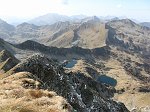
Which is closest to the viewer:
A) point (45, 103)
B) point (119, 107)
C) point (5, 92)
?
point (45, 103)

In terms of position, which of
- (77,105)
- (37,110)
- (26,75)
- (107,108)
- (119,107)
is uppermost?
(37,110)

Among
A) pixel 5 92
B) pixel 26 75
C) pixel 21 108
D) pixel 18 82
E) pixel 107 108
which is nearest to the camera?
pixel 21 108

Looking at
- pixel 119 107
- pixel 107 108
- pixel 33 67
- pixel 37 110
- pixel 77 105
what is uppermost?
pixel 37 110

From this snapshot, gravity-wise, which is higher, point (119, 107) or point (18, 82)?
point (18, 82)

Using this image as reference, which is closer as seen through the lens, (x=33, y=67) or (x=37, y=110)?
(x=37, y=110)

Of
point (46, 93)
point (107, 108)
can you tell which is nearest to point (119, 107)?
point (107, 108)

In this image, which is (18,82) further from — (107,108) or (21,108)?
(107,108)

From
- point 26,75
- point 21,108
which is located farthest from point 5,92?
point 26,75

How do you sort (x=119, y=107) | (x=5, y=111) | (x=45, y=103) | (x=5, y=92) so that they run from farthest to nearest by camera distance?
(x=119, y=107), (x=5, y=92), (x=45, y=103), (x=5, y=111)

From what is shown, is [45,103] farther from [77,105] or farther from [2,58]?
[2,58]
